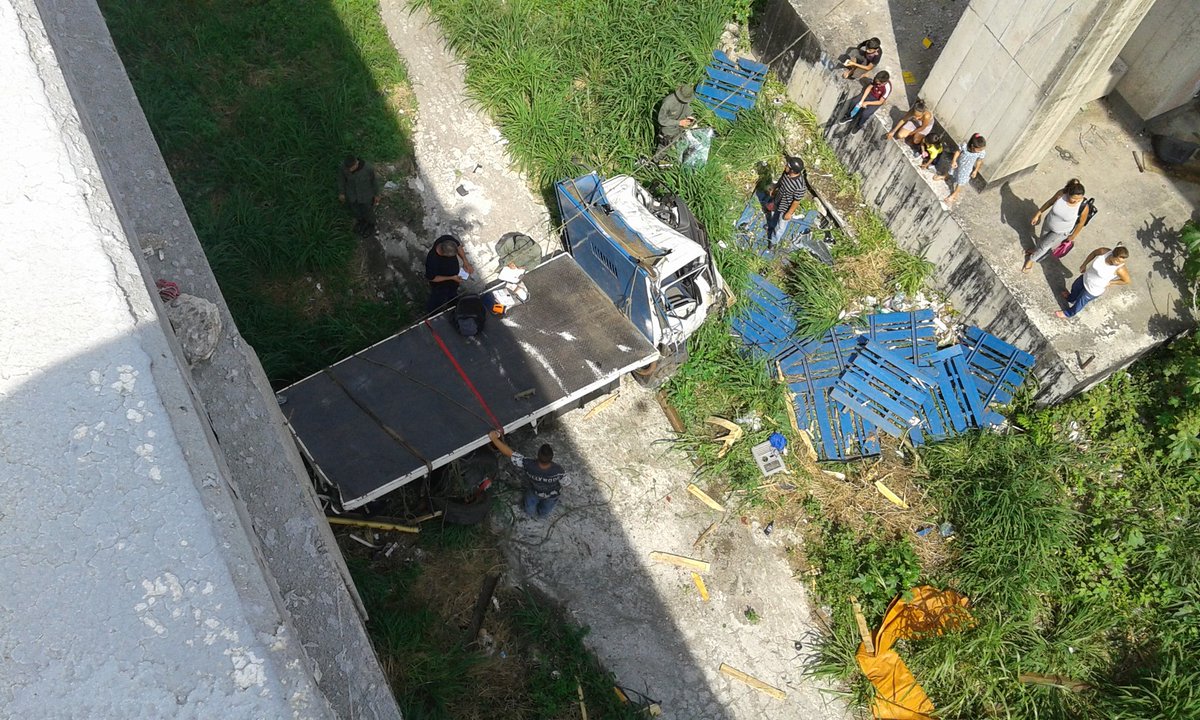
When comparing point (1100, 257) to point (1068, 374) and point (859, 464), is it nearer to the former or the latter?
point (1068, 374)

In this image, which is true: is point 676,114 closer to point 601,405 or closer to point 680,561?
point 601,405

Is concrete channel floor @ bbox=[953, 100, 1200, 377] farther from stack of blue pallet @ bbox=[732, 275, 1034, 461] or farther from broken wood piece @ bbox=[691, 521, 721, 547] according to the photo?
broken wood piece @ bbox=[691, 521, 721, 547]

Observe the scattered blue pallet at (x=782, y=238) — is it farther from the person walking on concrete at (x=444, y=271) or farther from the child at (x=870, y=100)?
the person walking on concrete at (x=444, y=271)

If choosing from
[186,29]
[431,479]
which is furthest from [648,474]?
[186,29]

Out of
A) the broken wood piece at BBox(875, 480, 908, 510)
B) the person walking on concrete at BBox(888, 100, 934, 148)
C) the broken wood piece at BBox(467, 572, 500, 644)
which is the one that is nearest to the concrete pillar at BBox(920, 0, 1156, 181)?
the person walking on concrete at BBox(888, 100, 934, 148)

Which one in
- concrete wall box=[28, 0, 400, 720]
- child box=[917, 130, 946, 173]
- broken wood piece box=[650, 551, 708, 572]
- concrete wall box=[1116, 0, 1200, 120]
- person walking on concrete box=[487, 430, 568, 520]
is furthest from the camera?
child box=[917, 130, 946, 173]

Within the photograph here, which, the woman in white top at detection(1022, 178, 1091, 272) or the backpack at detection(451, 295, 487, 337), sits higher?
the woman in white top at detection(1022, 178, 1091, 272)

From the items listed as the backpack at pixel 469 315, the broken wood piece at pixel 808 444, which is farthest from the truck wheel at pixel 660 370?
the backpack at pixel 469 315
